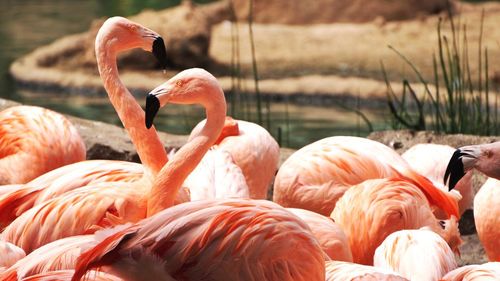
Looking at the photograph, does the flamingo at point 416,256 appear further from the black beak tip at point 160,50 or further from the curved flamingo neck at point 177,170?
the black beak tip at point 160,50

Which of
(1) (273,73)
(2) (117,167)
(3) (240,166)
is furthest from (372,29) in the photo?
(2) (117,167)

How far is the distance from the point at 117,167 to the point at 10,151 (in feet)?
2.36

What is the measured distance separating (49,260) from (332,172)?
4.95 ft

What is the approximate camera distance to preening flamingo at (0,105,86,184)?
169 inches

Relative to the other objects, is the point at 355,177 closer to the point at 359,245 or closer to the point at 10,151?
the point at 359,245

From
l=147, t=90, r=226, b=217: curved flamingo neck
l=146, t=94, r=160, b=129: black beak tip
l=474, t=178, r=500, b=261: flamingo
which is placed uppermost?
l=146, t=94, r=160, b=129: black beak tip

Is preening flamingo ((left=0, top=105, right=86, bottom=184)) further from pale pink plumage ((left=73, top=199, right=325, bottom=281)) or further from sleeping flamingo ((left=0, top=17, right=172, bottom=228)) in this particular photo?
pale pink plumage ((left=73, top=199, right=325, bottom=281))

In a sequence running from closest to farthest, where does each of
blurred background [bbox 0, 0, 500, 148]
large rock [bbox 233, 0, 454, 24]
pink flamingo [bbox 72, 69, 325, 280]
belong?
pink flamingo [bbox 72, 69, 325, 280]
blurred background [bbox 0, 0, 500, 148]
large rock [bbox 233, 0, 454, 24]

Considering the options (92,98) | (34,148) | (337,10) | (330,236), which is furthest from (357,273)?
(337,10)

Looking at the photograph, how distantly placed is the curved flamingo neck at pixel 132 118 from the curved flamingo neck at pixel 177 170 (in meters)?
0.29

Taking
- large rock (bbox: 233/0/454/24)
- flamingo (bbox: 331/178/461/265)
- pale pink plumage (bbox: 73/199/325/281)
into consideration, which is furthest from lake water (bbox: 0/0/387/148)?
pale pink plumage (bbox: 73/199/325/281)

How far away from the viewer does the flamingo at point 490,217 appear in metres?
3.88

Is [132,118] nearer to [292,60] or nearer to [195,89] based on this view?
[195,89]

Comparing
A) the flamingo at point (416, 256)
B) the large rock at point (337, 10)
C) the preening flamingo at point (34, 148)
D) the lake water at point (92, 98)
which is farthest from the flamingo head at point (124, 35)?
the large rock at point (337, 10)
